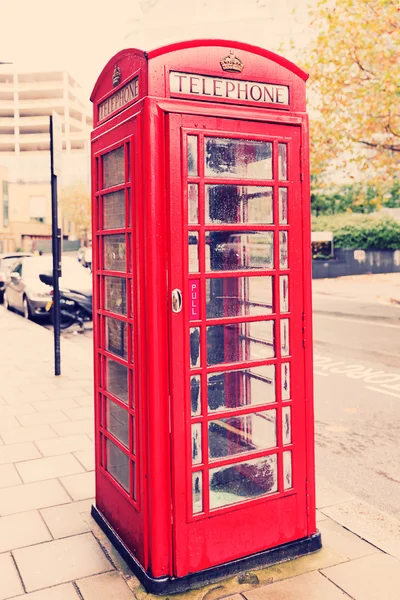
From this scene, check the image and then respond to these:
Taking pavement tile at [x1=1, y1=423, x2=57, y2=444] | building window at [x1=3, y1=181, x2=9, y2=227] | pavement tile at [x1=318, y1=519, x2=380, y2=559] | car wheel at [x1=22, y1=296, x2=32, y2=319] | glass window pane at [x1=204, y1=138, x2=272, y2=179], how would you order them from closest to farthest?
glass window pane at [x1=204, y1=138, x2=272, y2=179], pavement tile at [x1=318, y1=519, x2=380, y2=559], pavement tile at [x1=1, y1=423, x2=57, y2=444], car wheel at [x1=22, y1=296, x2=32, y2=319], building window at [x1=3, y1=181, x2=9, y2=227]

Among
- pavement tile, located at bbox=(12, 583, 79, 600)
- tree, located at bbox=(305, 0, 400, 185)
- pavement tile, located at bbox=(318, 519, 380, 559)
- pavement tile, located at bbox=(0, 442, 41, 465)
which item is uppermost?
tree, located at bbox=(305, 0, 400, 185)

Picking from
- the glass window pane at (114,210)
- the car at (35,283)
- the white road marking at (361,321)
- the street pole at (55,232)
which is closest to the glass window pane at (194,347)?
the glass window pane at (114,210)

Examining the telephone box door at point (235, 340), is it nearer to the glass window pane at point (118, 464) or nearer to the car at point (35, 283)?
the glass window pane at point (118, 464)

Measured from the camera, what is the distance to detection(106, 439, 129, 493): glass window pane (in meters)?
3.31

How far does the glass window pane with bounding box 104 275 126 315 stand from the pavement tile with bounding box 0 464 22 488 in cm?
172

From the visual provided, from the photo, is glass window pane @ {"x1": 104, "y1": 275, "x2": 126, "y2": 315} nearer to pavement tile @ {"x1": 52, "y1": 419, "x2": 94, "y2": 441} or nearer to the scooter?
pavement tile @ {"x1": 52, "y1": 419, "x2": 94, "y2": 441}

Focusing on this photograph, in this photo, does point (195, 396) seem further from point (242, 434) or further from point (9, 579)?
point (9, 579)

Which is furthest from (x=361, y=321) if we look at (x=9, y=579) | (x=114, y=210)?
(x=9, y=579)

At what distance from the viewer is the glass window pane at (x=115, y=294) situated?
10.6 feet

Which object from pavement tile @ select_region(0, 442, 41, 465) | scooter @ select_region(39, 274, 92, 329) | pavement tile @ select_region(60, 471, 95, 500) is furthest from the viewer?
scooter @ select_region(39, 274, 92, 329)

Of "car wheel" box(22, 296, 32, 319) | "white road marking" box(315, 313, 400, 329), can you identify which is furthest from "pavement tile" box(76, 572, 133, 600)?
"car wheel" box(22, 296, 32, 319)

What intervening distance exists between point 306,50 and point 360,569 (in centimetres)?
1698

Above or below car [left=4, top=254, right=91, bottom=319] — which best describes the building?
above

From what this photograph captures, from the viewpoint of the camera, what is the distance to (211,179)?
2967 millimetres
